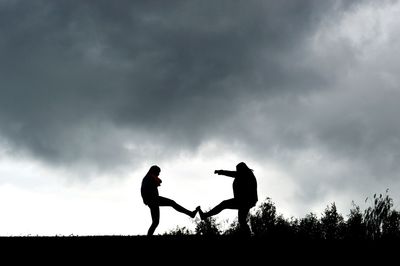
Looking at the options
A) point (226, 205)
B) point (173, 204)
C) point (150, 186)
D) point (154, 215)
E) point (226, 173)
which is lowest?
point (154, 215)

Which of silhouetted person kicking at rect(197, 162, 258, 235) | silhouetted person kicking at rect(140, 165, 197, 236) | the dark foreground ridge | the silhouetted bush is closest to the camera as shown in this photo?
the dark foreground ridge

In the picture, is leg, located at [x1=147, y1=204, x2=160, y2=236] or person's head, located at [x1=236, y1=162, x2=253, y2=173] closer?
person's head, located at [x1=236, y1=162, x2=253, y2=173]

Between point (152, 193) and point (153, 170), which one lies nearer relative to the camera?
point (152, 193)

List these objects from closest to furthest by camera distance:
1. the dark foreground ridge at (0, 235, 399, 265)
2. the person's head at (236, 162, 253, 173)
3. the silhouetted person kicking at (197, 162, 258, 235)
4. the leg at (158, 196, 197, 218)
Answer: the dark foreground ridge at (0, 235, 399, 265), the silhouetted person kicking at (197, 162, 258, 235), the person's head at (236, 162, 253, 173), the leg at (158, 196, 197, 218)

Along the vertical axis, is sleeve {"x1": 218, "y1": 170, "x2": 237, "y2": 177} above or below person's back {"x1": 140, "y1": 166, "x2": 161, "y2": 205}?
above

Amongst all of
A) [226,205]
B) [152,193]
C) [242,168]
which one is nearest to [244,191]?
[242,168]

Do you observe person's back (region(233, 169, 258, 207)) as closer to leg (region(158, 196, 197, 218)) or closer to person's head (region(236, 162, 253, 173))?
person's head (region(236, 162, 253, 173))

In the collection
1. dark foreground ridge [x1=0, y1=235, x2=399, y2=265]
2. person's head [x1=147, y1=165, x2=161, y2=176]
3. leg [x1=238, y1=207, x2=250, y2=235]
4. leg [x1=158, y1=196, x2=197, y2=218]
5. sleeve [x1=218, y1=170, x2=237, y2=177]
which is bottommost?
dark foreground ridge [x1=0, y1=235, x2=399, y2=265]

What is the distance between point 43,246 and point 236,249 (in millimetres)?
5302

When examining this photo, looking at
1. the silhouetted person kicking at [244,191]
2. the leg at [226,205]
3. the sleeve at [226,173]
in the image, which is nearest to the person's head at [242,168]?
the silhouetted person kicking at [244,191]

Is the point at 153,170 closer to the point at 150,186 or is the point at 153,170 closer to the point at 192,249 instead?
the point at 150,186

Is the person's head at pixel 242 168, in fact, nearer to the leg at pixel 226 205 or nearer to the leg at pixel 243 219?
the leg at pixel 226 205

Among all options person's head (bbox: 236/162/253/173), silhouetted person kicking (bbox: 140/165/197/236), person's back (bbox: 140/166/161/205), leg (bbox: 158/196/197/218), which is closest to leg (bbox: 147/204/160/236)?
silhouetted person kicking (bbox: 140/165/197/236)

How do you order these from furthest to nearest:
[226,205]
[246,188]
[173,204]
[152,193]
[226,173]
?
1. [173,204]
2. [226,205]
3. [226,173]
4. [152,193]
5. [246,188]
